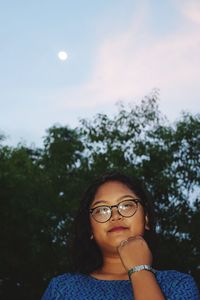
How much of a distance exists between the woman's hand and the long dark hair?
0.49 metres

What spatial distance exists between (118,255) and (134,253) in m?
0.37

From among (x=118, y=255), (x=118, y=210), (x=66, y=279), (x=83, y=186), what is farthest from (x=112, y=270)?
(x=83, y=186)

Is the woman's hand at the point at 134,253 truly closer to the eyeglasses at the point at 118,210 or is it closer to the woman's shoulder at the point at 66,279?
the eyeglasses at the point at 118,210

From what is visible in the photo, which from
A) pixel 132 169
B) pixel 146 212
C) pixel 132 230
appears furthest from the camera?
pixel 132 169

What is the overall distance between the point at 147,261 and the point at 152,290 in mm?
165

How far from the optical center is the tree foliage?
66.1 feet

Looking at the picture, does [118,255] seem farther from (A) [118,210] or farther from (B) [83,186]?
(B) [83,186]

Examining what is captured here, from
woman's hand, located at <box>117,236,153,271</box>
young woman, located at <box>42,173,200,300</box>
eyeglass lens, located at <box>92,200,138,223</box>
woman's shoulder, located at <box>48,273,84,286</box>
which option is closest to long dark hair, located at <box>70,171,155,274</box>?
young woman, located at <box>42,173,200,300</box>

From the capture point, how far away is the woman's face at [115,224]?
2389mm

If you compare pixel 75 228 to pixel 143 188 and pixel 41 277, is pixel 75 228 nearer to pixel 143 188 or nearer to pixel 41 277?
pixel 143 188

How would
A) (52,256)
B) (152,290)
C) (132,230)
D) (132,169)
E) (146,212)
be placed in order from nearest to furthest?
1. (152,290)
2. (132,230)
3. (146,212)
4. (132,169)
5. (52,256)

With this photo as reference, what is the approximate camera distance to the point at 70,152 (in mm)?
21953

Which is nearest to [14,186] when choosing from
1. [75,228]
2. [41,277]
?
[41,277]

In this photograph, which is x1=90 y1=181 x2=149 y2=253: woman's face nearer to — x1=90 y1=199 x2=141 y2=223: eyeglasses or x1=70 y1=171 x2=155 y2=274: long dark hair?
x1=90 y1=199 x2=141 y2=223: eyeglasses
